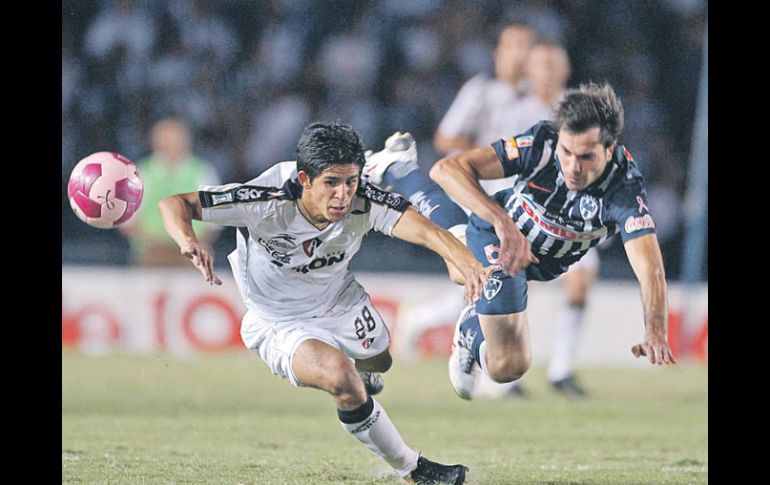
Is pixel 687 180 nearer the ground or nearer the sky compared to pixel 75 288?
nearer the sky

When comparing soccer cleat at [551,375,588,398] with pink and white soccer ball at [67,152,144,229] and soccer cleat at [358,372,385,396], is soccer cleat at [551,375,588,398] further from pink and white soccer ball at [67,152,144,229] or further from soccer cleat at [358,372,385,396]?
pink and white soccer ball at [67,152,144,229]

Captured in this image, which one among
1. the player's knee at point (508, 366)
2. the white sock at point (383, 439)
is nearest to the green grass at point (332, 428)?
the white sock at point (383, 439)

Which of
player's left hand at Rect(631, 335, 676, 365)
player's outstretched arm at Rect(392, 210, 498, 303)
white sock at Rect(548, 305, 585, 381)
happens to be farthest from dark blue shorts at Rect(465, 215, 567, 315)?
white sock at Rect(548, 305, 585, 381)

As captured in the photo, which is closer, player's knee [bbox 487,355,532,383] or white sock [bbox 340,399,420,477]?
white sock [bbox 340,399,420,477]

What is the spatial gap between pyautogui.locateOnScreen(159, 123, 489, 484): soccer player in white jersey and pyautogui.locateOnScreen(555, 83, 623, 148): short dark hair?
2.64 ft

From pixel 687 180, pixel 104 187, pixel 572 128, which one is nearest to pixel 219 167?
pixel 104 187

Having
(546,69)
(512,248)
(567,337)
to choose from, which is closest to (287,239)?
(512,248)

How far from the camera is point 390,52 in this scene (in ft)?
26.5

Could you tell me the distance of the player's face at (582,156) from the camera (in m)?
4.92

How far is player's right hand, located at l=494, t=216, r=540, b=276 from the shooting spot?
4957 millimetres

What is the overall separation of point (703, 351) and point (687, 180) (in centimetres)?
121

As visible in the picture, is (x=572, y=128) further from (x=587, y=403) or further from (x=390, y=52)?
(x=390, y=52)

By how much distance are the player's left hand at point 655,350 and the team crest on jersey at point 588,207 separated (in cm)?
61
